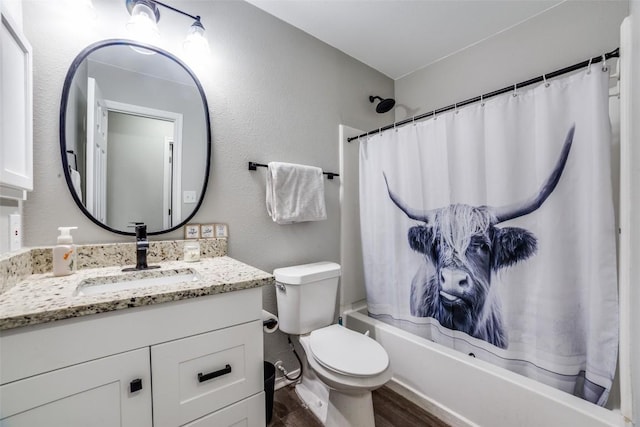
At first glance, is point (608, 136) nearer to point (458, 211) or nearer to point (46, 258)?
point (458, 211)

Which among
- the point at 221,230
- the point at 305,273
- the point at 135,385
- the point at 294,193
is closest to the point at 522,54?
the point at 294,193

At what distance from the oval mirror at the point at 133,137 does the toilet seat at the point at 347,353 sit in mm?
953

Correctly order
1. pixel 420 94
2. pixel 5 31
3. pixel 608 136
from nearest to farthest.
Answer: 1. pixel 5 31
2. pixel 608 136
3. pixel 420 94

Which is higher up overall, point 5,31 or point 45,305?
point 5,31

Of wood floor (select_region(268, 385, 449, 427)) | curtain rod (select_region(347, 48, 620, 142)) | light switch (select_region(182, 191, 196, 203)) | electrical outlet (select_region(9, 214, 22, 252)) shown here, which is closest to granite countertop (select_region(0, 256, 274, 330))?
electrical outlet (select_region(9, 214, 22, 252))

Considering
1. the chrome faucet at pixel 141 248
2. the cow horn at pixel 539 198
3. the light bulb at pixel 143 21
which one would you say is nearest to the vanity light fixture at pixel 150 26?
the light bulb at pixel 143 21

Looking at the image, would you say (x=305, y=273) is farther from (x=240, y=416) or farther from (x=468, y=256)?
(x=468, y=256)

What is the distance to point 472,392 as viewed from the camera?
4.20 feet

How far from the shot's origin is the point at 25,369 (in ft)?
1.99

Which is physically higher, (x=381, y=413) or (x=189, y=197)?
(x=189, y=197)

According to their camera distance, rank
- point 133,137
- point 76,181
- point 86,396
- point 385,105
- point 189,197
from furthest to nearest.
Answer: point 385,105, point 189,197, point 133,137, point 76,181, point 86,396

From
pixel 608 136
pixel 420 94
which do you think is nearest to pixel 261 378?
pixel 608 136

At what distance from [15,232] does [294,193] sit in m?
1.19

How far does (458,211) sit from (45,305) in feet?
5.61
